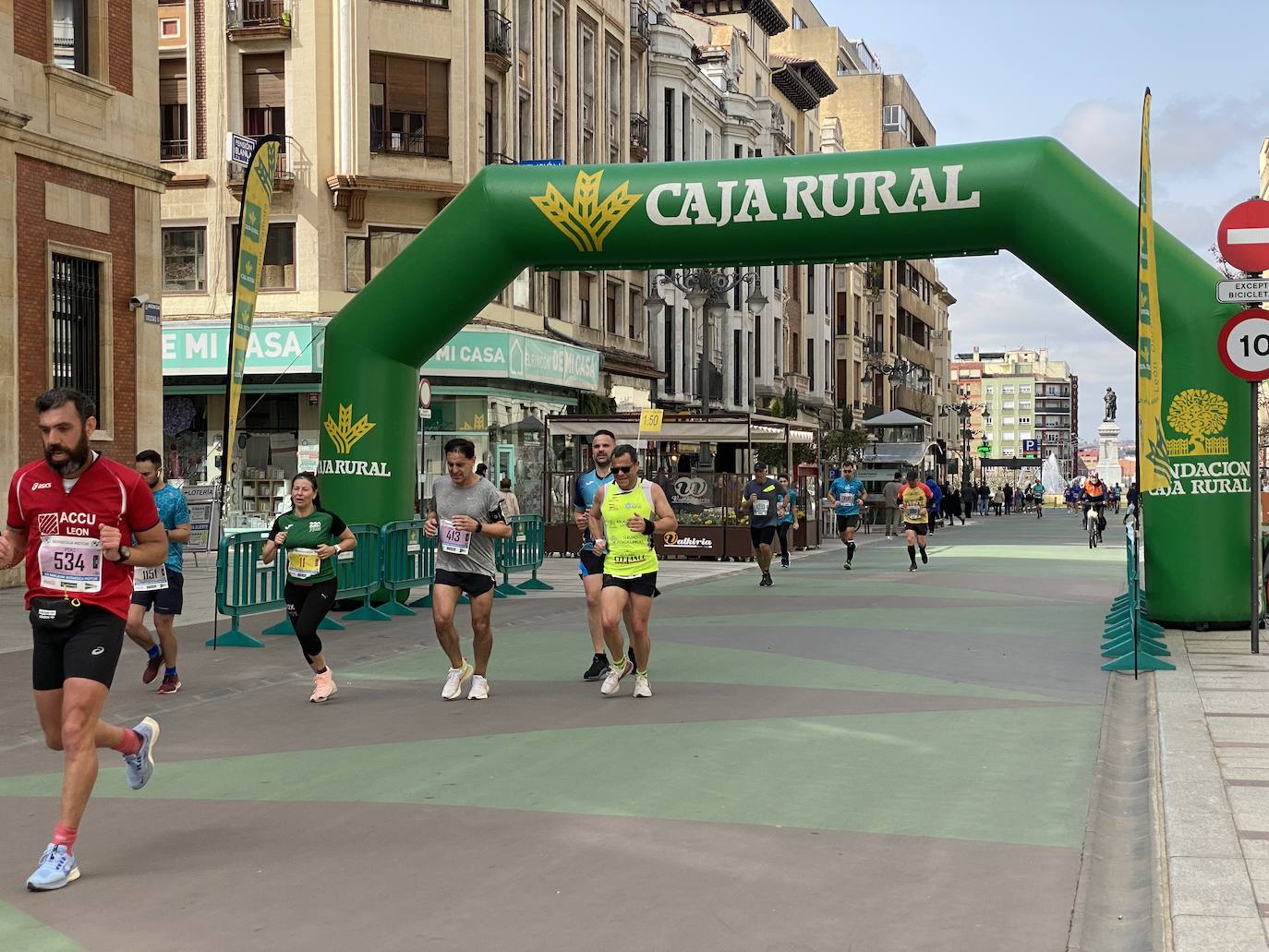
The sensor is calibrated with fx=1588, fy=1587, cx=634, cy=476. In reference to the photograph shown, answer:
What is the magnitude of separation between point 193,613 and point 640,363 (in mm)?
A: 29990

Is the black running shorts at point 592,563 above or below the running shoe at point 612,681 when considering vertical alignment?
above

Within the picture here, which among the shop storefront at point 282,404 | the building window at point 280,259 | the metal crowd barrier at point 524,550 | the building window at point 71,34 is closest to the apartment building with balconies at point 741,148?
the shop storefront at point 282,404

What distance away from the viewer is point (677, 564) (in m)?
27.8

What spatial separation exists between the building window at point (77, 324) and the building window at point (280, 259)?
478 inches

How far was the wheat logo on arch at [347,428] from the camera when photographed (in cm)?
1683

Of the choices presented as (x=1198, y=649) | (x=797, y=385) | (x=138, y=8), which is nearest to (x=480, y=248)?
(x=1198, y=649)

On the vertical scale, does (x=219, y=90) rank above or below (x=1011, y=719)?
above

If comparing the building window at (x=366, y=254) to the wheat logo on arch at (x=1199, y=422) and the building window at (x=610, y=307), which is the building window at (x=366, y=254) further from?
the wheat logo on arch at (x=1199, y=422)

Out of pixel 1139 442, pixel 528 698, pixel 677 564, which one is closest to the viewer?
pixel 528 698

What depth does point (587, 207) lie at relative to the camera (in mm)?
15703

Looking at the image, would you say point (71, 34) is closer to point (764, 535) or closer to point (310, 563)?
point (764, 535)

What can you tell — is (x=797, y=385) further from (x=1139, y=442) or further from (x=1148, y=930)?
(x=1148, y=930)

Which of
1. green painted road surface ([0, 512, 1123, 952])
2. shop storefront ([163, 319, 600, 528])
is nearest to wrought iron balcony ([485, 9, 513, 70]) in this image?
shop storefront ([163, 319, 600, 528])

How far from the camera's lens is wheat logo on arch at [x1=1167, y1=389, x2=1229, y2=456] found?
1449cm
